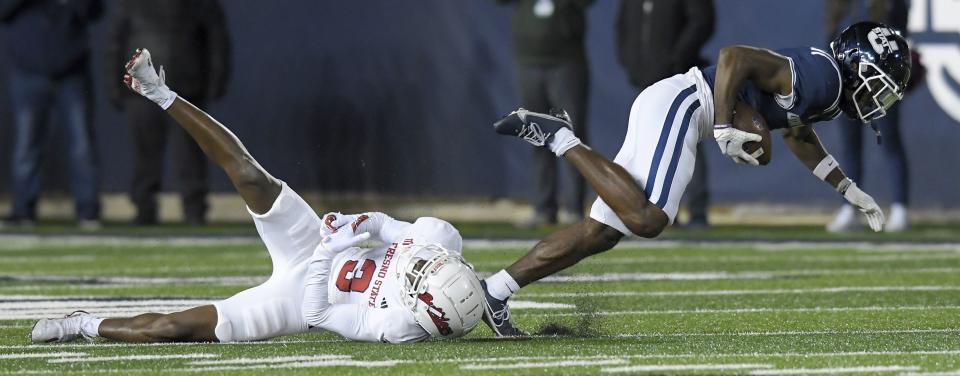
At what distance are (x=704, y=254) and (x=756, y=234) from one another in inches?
75.0

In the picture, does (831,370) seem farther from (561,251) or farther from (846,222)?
(846,222)

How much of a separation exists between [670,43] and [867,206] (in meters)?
6.14

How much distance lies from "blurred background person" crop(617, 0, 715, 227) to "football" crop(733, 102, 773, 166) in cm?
622

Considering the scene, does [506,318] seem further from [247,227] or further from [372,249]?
[247,227]

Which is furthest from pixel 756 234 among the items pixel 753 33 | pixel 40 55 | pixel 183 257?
pixel 40 55

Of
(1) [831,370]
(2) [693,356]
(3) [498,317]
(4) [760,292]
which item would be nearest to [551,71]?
(4) [760,292]

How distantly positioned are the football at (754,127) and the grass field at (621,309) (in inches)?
23.4

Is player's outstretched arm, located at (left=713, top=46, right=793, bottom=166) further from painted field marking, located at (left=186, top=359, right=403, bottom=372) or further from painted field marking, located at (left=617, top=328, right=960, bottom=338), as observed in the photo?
painted field marking, located at (left=186, top=359, right=403, bottom=372)

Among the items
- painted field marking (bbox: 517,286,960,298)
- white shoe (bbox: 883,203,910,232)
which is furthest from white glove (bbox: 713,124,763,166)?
white shoe (bbox: 883,203,910,232)

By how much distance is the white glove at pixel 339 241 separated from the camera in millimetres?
5422

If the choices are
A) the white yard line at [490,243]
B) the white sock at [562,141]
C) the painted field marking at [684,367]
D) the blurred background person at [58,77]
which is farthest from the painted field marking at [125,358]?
the blurred background person at [58,77]

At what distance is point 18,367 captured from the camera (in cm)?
499

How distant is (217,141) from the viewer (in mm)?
→ 5820

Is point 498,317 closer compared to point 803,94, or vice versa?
point 498,317
